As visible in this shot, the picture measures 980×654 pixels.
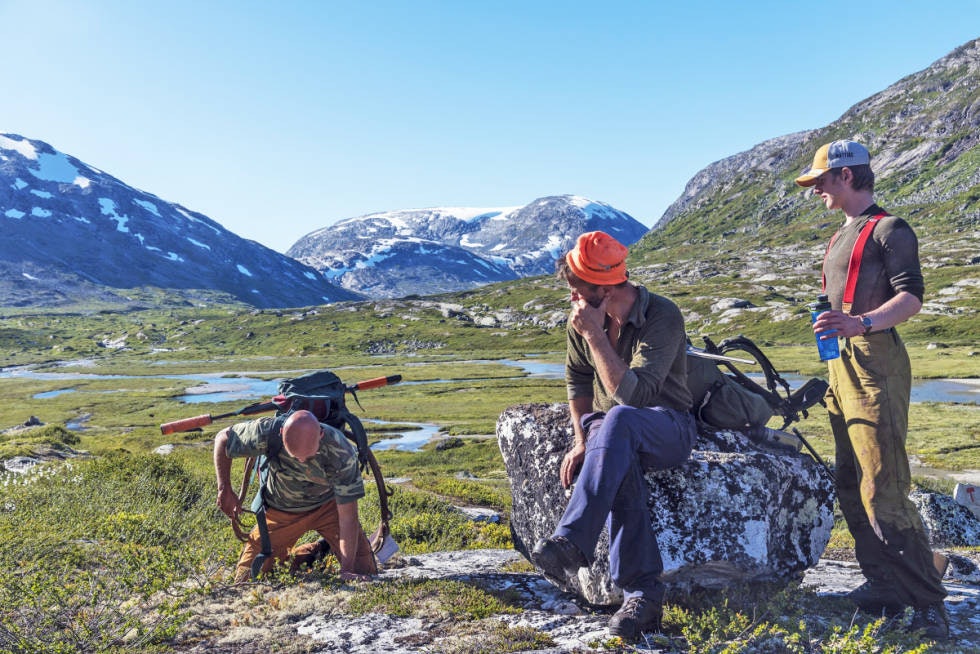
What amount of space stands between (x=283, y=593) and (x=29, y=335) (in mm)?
229890

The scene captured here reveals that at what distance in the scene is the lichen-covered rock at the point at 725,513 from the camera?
18.0ft

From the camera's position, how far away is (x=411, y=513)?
43.8 feet

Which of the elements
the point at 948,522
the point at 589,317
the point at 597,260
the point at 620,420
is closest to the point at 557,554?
the point at 620,420

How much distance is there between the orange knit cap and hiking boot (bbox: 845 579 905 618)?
370 cm

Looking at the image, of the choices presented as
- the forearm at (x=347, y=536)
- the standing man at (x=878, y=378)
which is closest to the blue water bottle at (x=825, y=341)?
the standing man at (x=878, y=378)

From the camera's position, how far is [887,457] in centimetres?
539

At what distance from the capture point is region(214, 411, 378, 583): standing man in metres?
6.54

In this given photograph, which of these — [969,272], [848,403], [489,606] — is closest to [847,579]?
[848,403]

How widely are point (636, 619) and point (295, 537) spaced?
423 centimetres

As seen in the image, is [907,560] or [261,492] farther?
[261,492]

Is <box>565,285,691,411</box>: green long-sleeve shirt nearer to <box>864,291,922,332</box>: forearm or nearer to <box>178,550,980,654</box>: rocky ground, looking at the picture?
<box>864,291,922,332</box>: forearm

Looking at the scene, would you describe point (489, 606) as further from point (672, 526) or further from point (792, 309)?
point (792, 309)

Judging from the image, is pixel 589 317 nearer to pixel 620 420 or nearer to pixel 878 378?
pixel 620 420

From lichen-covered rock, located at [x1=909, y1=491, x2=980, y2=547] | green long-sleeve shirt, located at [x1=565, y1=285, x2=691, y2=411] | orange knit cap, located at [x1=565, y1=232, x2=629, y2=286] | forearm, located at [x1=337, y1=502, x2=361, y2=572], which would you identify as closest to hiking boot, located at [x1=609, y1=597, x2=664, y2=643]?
green long-sleeve shirt, located at [x1=565, y1=285, x2=691, y2=411]
